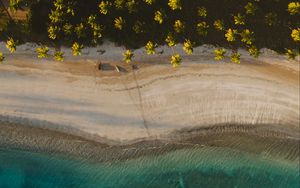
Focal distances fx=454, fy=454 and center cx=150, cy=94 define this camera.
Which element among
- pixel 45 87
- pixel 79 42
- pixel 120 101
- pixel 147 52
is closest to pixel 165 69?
pixel 147 52

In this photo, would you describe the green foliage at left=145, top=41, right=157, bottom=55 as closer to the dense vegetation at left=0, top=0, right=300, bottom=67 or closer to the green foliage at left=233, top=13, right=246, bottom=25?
the dense vegetation at left=0, top=0, right=300, bottom=67

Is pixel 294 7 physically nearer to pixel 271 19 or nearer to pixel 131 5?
pixel 271 19

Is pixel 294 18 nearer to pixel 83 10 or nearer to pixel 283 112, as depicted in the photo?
pixel 283 112

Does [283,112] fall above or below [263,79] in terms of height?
below

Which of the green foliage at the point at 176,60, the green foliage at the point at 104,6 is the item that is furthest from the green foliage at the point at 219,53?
the green foliage at the point at 104,6

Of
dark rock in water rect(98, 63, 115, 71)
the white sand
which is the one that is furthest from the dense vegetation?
dark rock in water rect(98, 63, 115, 71)
